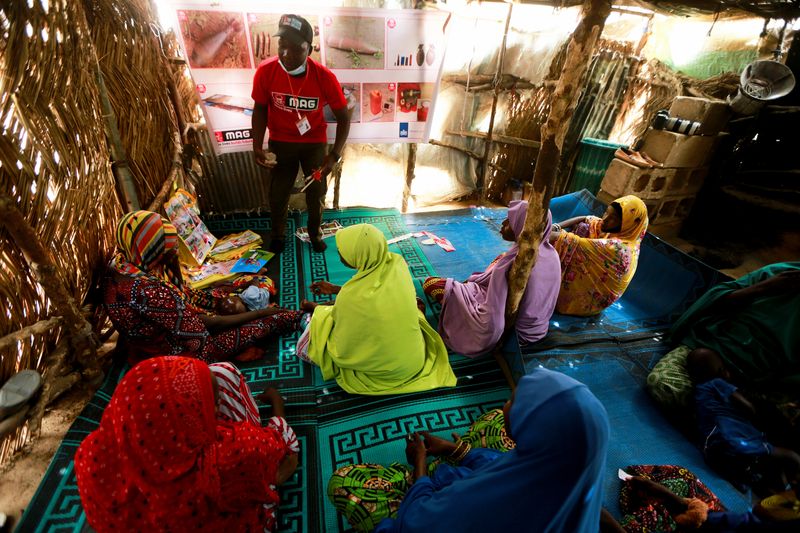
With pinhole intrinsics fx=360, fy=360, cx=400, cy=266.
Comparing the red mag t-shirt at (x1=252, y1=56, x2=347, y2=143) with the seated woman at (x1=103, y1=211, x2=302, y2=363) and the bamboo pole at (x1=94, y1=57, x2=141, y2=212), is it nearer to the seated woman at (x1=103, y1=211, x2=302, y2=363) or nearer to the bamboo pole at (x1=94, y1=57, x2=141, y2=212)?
the bamboo pole at (x1=94, y1=57, x2=141, y2=212)

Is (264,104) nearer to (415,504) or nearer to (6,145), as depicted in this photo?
(6,145)

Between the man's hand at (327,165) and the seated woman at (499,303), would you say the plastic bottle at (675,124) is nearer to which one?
the seated woman at (499,303)

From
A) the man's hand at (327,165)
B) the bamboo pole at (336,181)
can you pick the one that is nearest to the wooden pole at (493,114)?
the bamboo pole at (336,181)

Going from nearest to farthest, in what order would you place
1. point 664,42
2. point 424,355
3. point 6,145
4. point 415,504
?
point 415,504 < point 6,145 < point 424,355 < point 664,42

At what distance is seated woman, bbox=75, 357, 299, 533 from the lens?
108cm

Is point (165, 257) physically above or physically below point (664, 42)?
below

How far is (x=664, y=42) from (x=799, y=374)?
601 centimetres

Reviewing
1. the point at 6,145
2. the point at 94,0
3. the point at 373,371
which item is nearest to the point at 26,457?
the point at 6,145

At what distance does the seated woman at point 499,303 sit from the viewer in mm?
2713

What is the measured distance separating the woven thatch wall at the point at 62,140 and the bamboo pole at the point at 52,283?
0.08 m

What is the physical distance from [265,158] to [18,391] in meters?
2.67

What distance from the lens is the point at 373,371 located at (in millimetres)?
2418

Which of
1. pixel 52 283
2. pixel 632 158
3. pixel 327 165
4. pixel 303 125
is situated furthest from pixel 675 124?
pixel 52 283

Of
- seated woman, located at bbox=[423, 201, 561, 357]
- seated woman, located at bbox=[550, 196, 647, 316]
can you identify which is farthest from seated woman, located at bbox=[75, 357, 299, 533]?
seated woman, located at bbox=[550, 196, 647, 316]
